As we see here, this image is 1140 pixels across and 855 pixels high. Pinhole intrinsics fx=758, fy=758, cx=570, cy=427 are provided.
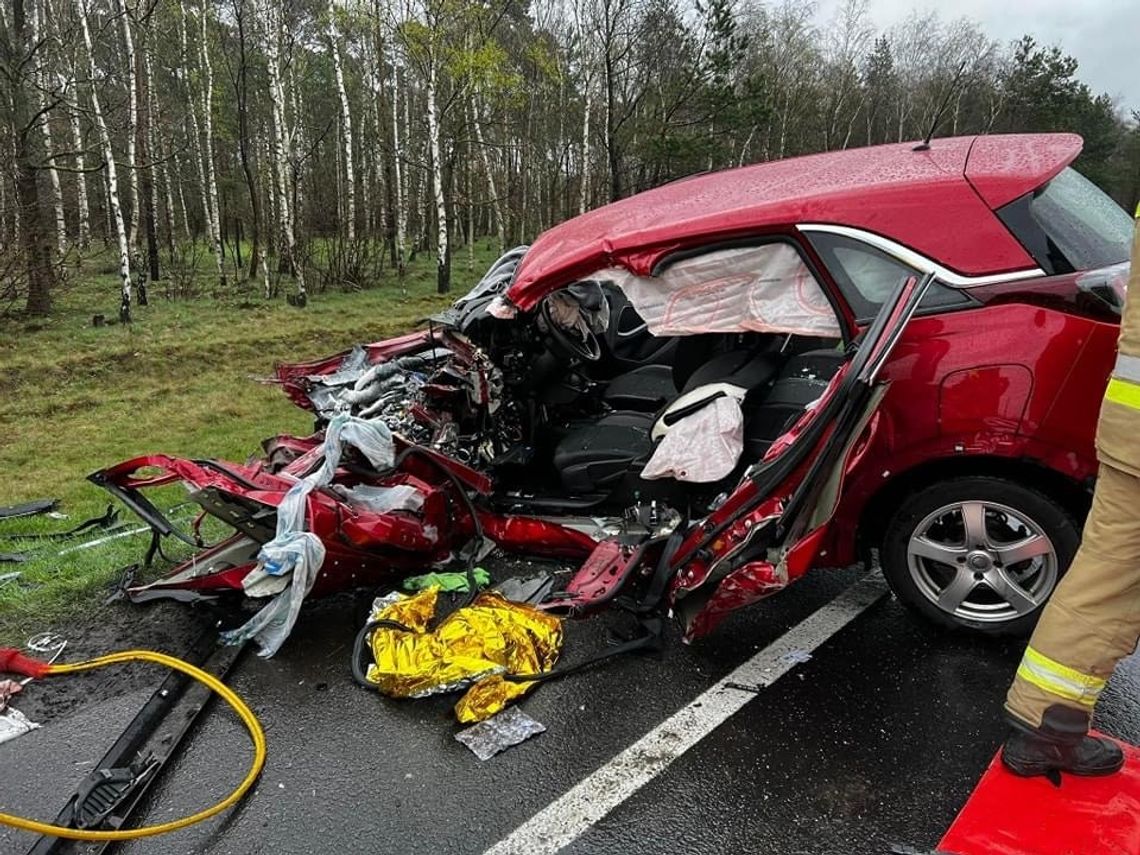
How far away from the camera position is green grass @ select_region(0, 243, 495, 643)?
4238 mm

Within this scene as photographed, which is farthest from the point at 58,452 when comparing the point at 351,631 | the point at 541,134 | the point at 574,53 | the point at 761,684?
the point at 541,134

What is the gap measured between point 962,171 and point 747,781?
2245 millimetres

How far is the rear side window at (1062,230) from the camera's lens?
256 centimetres

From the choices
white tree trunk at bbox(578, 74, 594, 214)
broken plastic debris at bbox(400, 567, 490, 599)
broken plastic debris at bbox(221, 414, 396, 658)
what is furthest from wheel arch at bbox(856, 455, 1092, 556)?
white tree trunk at bbox(578, 74, 594, 214)

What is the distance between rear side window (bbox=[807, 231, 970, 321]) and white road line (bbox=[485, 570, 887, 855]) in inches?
49.9

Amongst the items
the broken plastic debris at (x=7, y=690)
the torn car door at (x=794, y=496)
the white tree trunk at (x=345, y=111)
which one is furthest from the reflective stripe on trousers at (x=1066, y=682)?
the white tree trunk at (x=345, y=111)

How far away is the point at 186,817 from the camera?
2.30m

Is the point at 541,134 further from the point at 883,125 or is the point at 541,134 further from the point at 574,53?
the point at 883,125

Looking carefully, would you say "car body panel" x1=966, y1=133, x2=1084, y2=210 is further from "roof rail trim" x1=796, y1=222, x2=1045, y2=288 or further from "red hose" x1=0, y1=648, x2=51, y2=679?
"red hose" x1=0, y1=648, x2=51, y2=679

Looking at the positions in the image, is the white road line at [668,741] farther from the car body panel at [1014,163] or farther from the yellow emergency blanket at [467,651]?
the car body panel at [1014,163]

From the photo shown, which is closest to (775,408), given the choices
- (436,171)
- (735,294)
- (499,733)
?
(735,294)

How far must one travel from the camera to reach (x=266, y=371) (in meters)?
11.5

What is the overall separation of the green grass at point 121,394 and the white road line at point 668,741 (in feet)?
8.66

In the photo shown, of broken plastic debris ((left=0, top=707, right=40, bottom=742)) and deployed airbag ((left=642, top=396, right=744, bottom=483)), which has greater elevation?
deployed airbag ((left=642, top=396, right=744, bottom=483))
